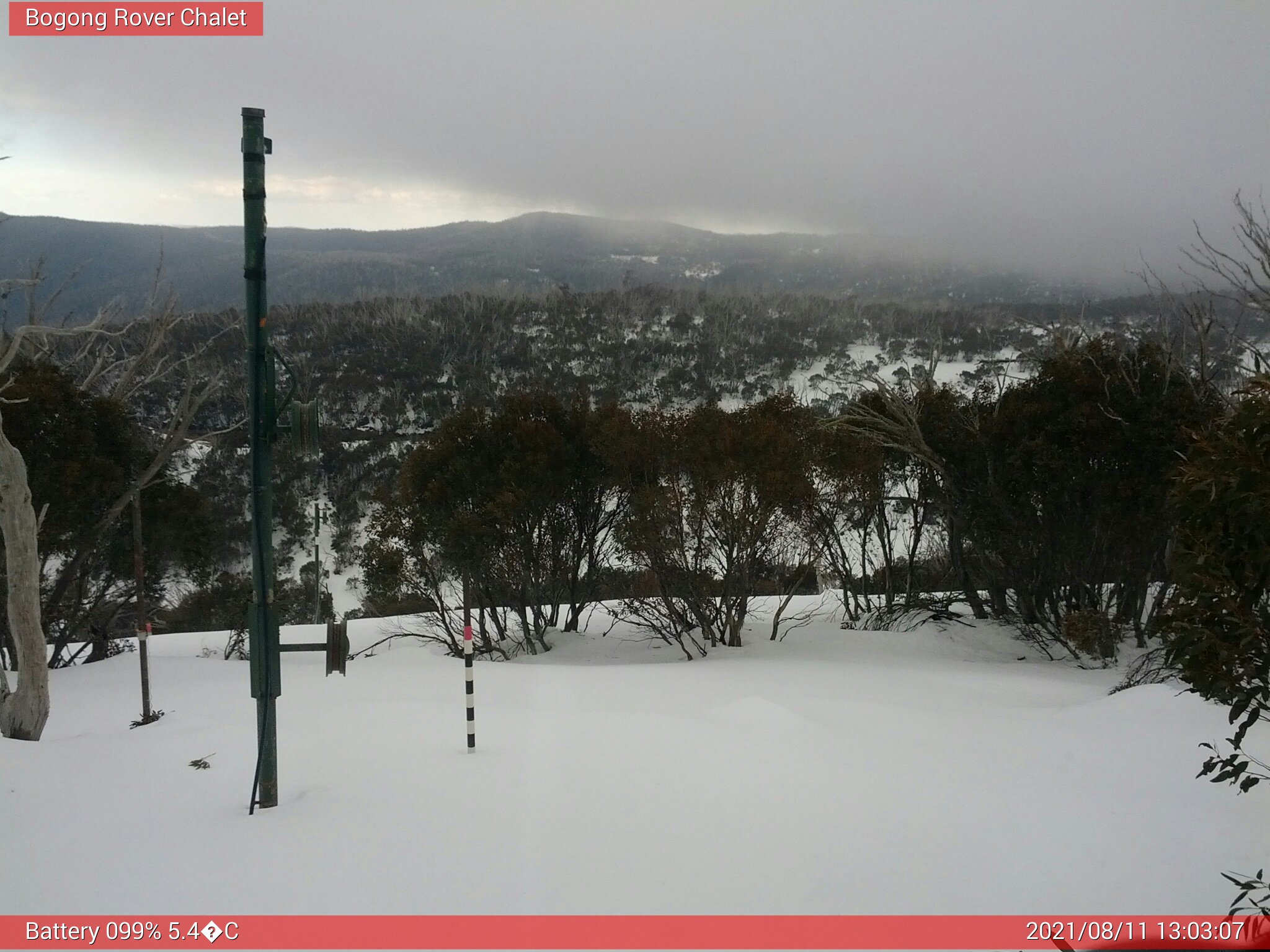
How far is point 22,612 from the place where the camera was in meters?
7.11

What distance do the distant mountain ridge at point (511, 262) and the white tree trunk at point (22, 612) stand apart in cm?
4403

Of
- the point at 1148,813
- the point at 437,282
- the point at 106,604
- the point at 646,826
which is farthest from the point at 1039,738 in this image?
the point at 437,282

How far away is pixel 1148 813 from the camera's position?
172 inches

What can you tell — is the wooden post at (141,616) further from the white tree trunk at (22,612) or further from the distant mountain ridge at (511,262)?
the distant mountain ridge at (511,262)

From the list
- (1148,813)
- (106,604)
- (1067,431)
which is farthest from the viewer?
(106,604)

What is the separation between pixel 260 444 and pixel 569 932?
283cm

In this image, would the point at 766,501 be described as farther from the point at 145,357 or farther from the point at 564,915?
the point at 145,357

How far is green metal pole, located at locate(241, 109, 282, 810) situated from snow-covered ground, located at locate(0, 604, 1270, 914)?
1.47ft

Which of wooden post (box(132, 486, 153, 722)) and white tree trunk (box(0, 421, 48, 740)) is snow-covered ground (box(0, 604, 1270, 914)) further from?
white tree trunk (box(0, 421, 48, 740))

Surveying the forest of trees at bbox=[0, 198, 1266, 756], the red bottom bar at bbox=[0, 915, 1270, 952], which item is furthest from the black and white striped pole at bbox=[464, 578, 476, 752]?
the forest of trees at bbox=[0, 198, 1266, 756]

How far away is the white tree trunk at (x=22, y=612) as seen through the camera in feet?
22.8

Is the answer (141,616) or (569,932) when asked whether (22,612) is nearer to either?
(141,616)

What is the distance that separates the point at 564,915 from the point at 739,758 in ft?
6.99

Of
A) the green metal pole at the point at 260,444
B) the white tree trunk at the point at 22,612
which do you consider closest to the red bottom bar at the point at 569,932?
the green metal pole at the point at 260,444
